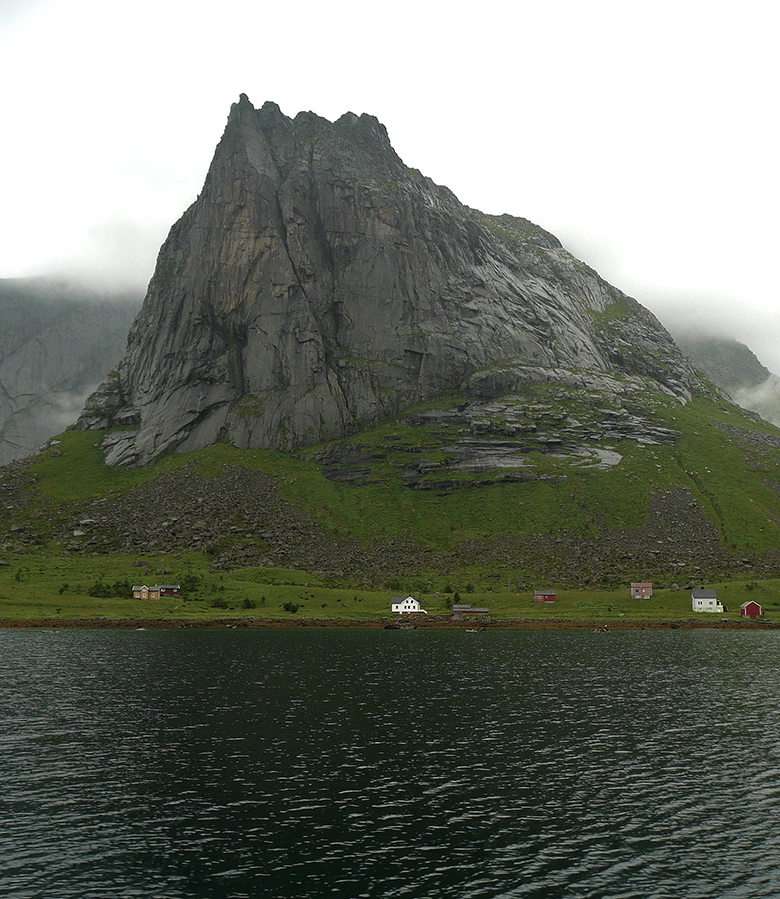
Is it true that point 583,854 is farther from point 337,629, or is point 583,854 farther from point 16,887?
point 337,629

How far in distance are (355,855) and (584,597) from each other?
164 meters

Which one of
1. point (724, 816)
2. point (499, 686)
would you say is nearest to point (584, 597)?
point (499, 686)

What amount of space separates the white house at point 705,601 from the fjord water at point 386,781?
3240 inches

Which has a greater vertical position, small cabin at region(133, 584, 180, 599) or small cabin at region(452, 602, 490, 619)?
small cabin at region(133, 584, 180, 599)

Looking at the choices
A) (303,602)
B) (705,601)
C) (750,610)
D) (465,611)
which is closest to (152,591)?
(303,602)

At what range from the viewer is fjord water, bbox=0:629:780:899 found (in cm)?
3519

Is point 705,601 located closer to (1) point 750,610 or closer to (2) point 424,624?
(1) point 750,610

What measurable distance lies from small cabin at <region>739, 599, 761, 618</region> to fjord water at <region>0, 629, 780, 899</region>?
79.8 metres

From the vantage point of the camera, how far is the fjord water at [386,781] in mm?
35188

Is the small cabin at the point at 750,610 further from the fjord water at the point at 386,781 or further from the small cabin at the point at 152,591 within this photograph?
the small cabin at the point at 152,591

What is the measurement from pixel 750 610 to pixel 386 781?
150235mm

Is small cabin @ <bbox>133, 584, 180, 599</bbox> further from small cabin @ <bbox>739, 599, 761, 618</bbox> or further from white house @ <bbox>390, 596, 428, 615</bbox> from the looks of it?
small cabin @ <bbox>739, 599, 761, 618</bbox>

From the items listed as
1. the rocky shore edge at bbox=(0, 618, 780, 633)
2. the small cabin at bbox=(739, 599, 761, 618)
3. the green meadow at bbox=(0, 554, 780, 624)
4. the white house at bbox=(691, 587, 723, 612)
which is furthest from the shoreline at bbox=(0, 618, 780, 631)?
the white house at bbox=(691, 587, 723, 612)

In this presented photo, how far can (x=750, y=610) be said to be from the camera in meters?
174
